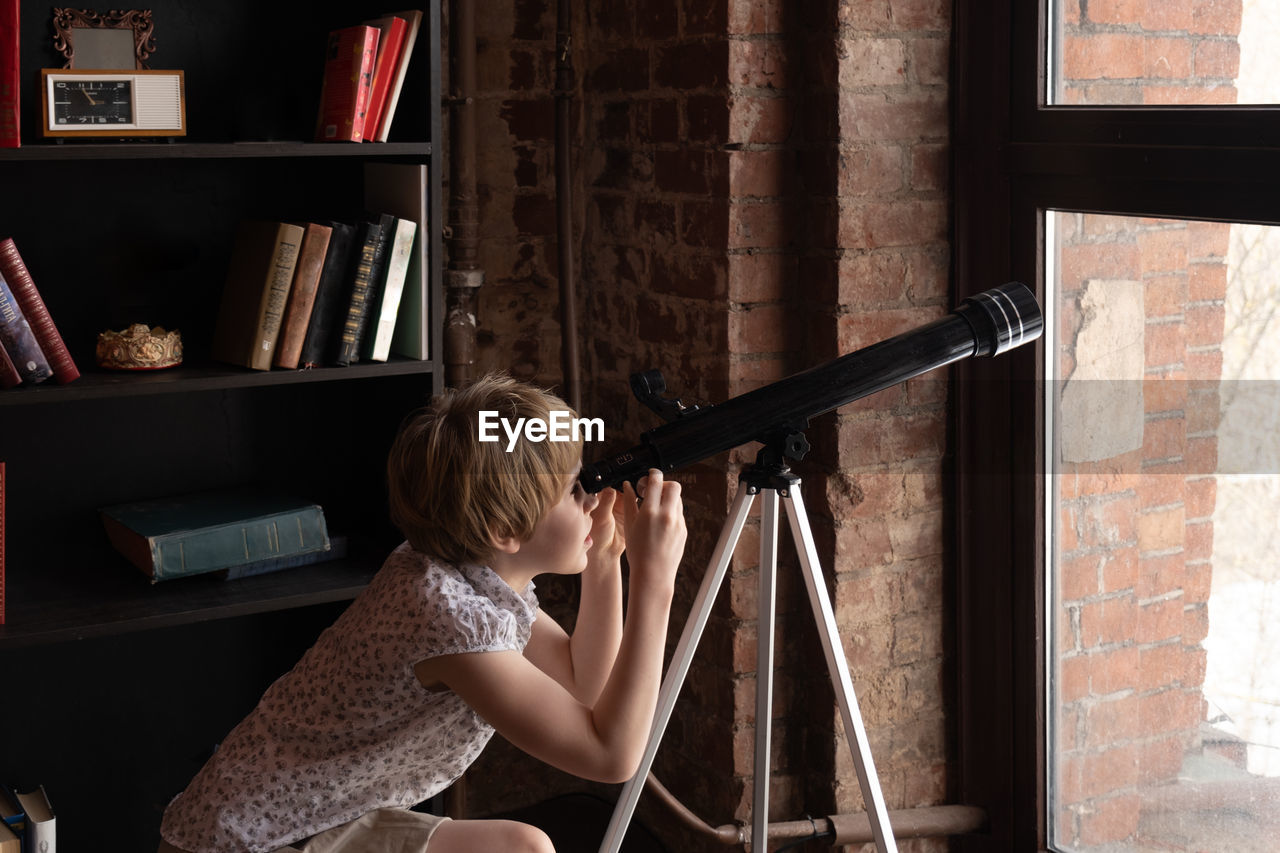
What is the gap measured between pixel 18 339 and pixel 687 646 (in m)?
1.05

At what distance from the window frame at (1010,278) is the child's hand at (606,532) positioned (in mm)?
719

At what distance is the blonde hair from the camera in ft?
5.20

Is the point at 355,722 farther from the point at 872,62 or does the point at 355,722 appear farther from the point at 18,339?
the point at 872,62

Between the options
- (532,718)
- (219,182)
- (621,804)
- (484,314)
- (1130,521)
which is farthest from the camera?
(484,314)

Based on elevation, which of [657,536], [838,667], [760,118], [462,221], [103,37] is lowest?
[838,667]

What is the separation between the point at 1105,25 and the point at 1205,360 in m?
0.51

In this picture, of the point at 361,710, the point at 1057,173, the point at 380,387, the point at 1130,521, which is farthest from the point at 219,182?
the point at 1130,521

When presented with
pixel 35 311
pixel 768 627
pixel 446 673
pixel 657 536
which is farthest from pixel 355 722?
pixel 35 311

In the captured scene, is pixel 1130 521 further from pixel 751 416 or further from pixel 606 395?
pixel 606 395

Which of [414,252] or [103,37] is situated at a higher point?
[103,37]

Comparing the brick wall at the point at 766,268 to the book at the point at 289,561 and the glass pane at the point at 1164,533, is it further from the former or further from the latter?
the book at the point at 289,561

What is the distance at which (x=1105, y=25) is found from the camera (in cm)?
196

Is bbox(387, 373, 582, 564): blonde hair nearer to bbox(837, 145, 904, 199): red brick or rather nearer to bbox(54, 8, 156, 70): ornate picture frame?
bbox(837, 145, 904, 199): red brick

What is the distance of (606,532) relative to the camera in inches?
68.9
